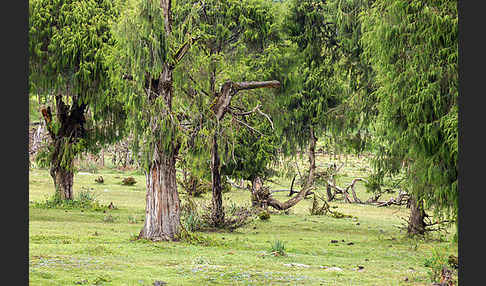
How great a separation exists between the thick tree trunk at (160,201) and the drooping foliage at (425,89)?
6.76 meters

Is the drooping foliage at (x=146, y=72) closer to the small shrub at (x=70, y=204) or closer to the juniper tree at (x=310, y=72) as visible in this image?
the juniper tree at (x=310, y=72)

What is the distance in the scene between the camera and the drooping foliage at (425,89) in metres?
12.9

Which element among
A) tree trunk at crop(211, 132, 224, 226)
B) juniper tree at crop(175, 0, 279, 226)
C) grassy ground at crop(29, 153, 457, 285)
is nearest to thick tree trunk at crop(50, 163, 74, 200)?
grassy ground at crop(29, 153, 457, 285)

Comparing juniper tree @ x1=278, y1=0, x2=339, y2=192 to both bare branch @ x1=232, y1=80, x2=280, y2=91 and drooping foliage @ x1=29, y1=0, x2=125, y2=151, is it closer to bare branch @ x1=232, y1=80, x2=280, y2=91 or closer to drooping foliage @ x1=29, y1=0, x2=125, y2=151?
bare branch @ x1=232, y1=80, x2=280, y2=91

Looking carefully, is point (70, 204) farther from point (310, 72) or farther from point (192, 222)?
point (310, 72)

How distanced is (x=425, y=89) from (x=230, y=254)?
6.78 m

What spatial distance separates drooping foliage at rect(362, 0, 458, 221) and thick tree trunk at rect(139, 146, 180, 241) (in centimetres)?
676

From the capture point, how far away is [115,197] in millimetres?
33688

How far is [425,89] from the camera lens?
1338 centimetres

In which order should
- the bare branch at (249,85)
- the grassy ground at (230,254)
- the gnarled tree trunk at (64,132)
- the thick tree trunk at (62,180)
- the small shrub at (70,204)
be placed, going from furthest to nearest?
the thick tree trunk at (62,180) → the gnarled tree trunk at (64,132) → the small shrub at (70,204) → the bare branch at (249,85) → the grassy ground at (230,254)

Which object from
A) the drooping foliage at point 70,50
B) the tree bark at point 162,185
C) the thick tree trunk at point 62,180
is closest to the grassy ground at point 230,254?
the tree bark at point 162,185

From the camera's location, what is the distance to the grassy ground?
38.2 ft

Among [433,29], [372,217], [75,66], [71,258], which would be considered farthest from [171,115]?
[372,217]

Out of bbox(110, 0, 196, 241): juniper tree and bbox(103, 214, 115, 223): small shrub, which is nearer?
bbox(110, 0, 196, 241): juniper tree
